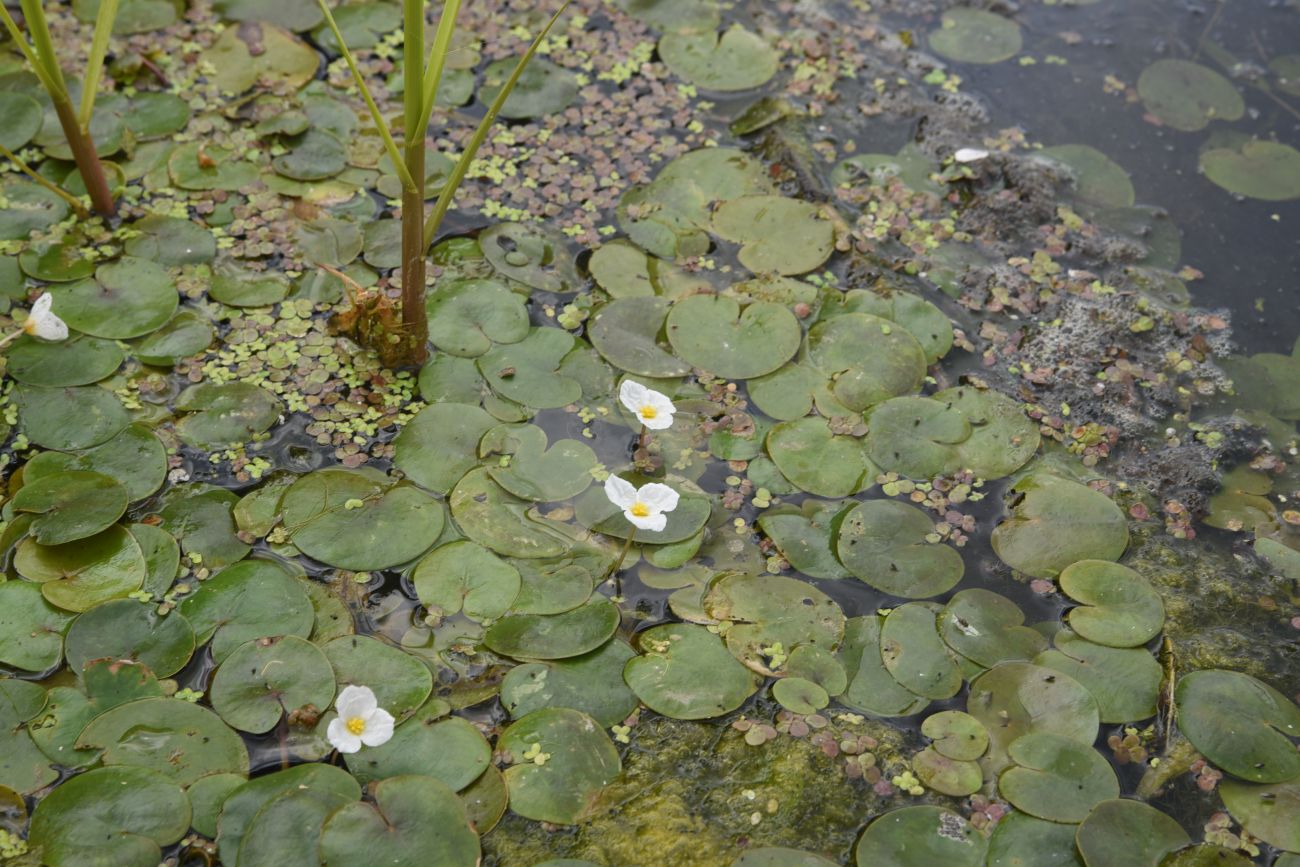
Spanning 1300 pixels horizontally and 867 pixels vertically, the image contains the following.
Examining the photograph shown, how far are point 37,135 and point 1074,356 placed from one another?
12.5 feet

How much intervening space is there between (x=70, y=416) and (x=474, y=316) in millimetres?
1237

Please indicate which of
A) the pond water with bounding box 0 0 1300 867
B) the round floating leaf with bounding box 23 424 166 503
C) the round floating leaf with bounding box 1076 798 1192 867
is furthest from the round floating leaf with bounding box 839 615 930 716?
the round floating leaf with bounding box 23 424 166 503

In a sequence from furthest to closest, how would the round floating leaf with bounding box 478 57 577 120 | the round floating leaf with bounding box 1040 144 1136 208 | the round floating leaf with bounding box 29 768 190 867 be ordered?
1. the round floating leaf with bounding box 478 57 577 120
2. the round floating leaf with bounding box 1040 144 1136 208
3. the round floating leaf with bounding box 29 768 190 867

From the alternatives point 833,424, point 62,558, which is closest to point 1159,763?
point 833,424

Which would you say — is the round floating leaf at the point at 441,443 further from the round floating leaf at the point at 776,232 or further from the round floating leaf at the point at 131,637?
the round floating leaf at the point at 776,232

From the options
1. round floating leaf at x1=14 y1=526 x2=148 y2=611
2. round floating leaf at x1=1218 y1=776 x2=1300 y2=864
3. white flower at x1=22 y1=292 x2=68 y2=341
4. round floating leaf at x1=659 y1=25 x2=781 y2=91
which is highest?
round floating leaf at x1=659 y1=25 x2=781 y2=91

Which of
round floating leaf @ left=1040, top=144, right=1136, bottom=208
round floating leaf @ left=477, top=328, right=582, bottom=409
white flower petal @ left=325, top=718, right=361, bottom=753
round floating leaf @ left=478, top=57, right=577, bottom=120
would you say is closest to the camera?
white flower petal @ left=325, top=718, right=361, bottom=753

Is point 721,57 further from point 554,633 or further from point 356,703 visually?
point 356,703

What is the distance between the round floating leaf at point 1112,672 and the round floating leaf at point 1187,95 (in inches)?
103

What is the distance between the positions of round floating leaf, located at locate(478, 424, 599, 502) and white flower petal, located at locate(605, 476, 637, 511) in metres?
0.34

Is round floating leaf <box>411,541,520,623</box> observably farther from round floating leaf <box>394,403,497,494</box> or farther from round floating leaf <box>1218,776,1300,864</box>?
round floating leaf <box>1218,776,1300,864</box>

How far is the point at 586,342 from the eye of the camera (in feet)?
11.5

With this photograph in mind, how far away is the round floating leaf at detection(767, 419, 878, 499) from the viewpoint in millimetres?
3213

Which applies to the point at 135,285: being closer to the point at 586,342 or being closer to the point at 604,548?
the point at 586,342
